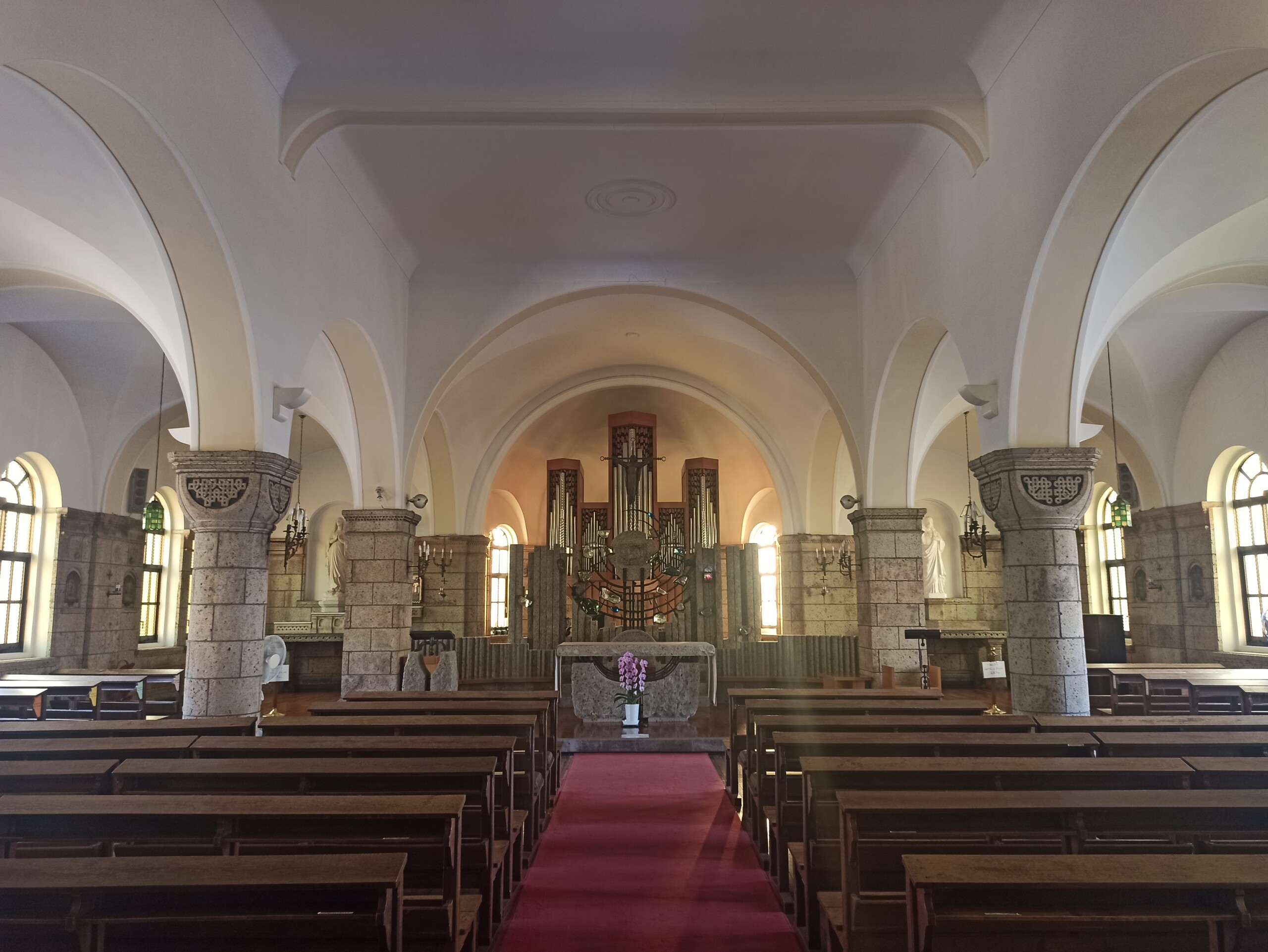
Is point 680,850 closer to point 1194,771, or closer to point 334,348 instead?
point 1194,771

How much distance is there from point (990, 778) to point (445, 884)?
239 centimetres

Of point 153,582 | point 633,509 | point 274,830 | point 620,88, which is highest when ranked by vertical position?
point 620,88

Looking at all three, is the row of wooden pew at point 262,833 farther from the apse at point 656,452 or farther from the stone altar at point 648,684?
the apse at point 656,452

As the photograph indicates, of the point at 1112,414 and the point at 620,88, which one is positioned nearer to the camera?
the point at 620,88

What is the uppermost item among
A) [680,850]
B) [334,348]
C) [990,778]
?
[334,348]

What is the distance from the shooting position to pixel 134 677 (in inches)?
374

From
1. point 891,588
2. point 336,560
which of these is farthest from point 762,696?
point 336,560

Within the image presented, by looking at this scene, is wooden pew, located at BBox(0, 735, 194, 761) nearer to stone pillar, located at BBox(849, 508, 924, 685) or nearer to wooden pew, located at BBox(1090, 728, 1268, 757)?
wooden pew, located at BBox(1090, 728, 1268, 757)

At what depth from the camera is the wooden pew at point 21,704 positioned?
298 inches

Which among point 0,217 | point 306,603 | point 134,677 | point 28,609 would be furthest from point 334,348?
point 306,603

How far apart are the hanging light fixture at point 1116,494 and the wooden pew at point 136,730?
853 cm

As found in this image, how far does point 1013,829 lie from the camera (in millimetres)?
3391

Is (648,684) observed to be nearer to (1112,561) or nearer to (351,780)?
(351,780)

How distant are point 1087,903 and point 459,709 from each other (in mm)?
5070
